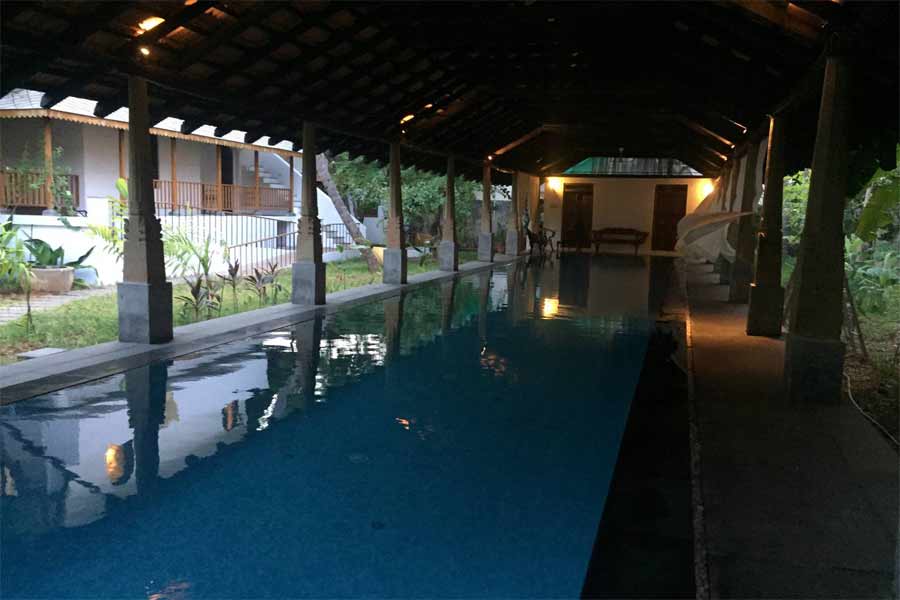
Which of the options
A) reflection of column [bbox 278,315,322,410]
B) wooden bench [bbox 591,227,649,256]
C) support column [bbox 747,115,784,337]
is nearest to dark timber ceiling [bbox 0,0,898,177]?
support column [bbox 747,115,784,337]

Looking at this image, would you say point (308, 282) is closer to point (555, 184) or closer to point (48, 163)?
point (48, 163)

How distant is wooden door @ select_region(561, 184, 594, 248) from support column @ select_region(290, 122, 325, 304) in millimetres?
19427

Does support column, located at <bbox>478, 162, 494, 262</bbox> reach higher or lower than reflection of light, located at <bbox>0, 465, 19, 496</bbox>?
higher

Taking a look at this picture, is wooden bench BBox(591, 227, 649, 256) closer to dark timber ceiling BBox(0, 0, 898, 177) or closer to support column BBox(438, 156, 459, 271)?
support column BBox(438, 156, 459, 271)

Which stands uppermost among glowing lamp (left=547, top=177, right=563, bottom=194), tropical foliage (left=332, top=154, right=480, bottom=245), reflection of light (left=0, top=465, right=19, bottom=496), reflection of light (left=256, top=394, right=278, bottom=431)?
glowing lamp (left=547, top=177, right=563, bottom=194)

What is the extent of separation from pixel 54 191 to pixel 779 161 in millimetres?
14140

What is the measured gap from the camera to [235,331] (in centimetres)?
915

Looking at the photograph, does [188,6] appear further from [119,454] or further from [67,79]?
[119,454]

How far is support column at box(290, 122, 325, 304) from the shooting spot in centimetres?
1144

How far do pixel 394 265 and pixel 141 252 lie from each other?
7.34m

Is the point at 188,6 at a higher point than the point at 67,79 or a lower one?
higher

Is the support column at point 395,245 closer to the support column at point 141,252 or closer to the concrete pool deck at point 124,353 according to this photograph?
the concrete pool deck at point 124,353

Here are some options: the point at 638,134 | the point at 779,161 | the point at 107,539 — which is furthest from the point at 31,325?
the point at 638,134

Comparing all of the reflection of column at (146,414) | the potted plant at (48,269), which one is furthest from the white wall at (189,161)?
the reflection of column at (146,414)
